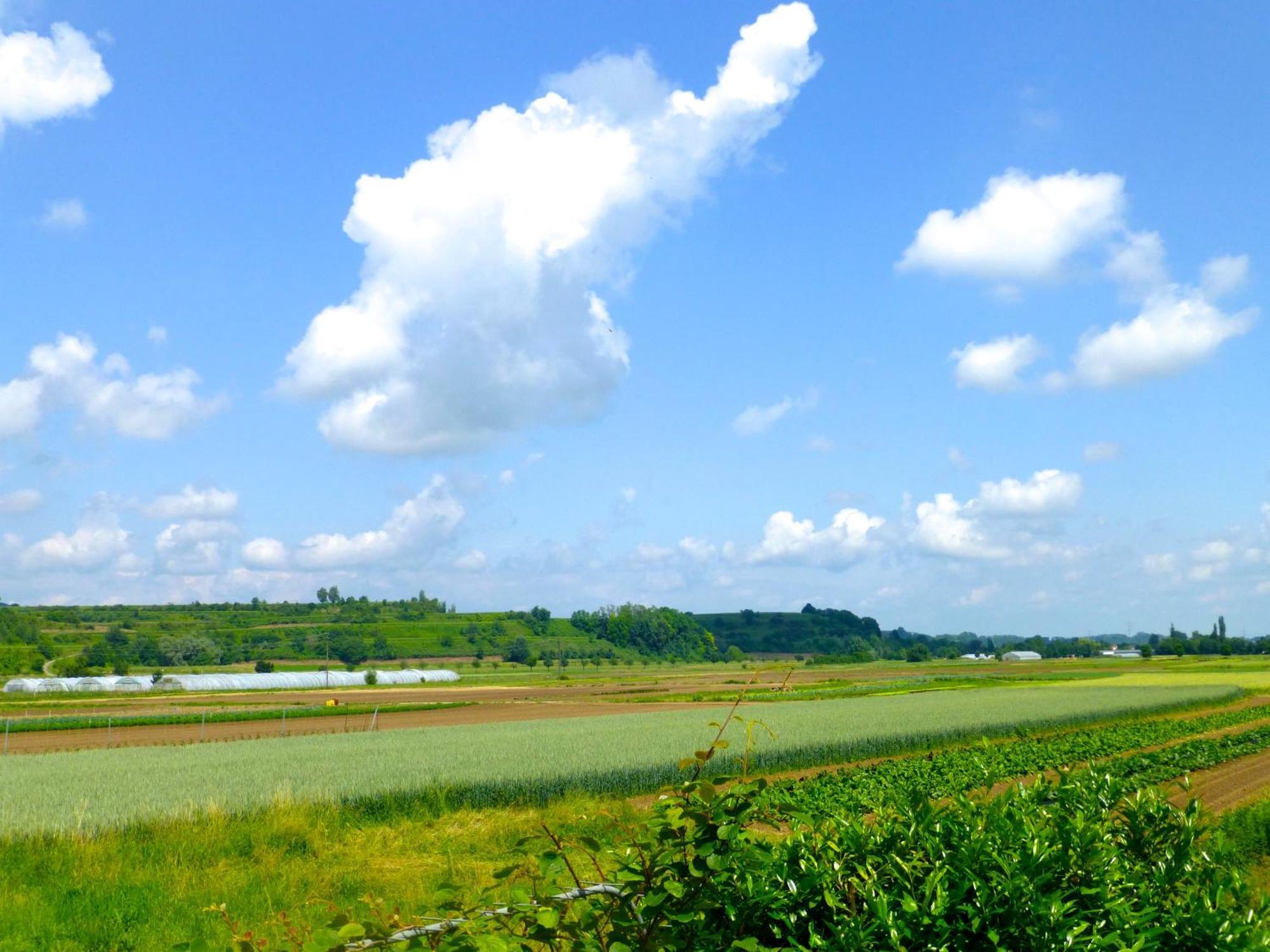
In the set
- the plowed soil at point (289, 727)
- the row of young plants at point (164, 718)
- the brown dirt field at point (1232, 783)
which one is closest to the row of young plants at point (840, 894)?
the brown dirt field at point (1232, 783)

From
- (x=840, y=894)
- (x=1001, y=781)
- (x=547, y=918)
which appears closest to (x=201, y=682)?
(x=1001, y=781)

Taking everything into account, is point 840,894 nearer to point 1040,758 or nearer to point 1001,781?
point 1001,781

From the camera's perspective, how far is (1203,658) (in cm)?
14612

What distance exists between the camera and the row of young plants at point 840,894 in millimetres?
3312

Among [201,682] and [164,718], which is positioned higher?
[164,718]

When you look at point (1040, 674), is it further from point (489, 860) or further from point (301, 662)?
point (301, 662)

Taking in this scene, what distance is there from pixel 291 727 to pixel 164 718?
9.85 metres

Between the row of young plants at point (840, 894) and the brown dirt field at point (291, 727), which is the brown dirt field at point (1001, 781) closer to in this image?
the row of young plants at point (840, 894)

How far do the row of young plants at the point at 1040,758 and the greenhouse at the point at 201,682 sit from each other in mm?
95601

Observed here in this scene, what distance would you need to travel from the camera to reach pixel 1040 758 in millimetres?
27359

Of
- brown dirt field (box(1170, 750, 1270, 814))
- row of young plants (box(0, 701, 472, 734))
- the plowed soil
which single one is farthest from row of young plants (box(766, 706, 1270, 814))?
row of young plants (box(0, 701, 472, 734))

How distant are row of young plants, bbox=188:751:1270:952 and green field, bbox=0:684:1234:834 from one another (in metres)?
15.5

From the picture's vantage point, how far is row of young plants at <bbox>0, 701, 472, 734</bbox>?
55.4 metres

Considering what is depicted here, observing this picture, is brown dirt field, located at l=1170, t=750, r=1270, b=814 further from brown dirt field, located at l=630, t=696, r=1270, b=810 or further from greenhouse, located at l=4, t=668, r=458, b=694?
greenhouse, located at l=4, t=668, r=458, b=694
